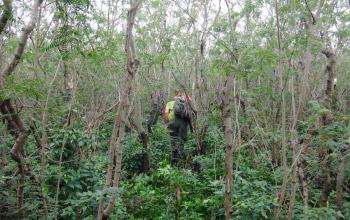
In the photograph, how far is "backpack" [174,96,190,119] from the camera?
849cm

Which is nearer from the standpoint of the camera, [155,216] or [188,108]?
[155,216]

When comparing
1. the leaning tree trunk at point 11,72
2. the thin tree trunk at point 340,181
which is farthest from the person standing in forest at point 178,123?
the leaning tree trunk at point 11,72

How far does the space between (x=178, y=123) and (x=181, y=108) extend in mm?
435

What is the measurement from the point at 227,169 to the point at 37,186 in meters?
2.39

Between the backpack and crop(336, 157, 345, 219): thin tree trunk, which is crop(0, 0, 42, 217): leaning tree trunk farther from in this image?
the backpack

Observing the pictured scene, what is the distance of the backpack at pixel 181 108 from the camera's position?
849cm

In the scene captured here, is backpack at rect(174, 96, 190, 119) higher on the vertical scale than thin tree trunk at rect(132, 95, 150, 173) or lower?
higher

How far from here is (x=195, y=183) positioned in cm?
643

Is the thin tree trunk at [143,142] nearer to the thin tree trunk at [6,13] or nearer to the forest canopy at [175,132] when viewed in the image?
the forest canopy at [175,132]

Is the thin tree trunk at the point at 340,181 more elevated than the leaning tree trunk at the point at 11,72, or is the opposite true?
the leaning tree trunk at the point at 11,72

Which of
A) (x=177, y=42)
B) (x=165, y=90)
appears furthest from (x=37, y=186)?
(x=165, y=90)

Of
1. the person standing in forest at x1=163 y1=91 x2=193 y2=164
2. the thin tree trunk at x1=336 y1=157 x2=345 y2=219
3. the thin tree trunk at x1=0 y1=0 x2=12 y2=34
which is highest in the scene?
the thin tree trunk at x1=0 y1=0 x2=12 y2=34

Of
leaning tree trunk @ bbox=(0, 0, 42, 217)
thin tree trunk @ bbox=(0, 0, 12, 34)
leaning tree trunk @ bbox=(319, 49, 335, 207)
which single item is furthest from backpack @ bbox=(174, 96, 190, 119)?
thin tree trunk @ bbox=(0, 0, 12, 34)

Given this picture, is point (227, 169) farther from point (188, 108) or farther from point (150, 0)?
point (150, 0)
